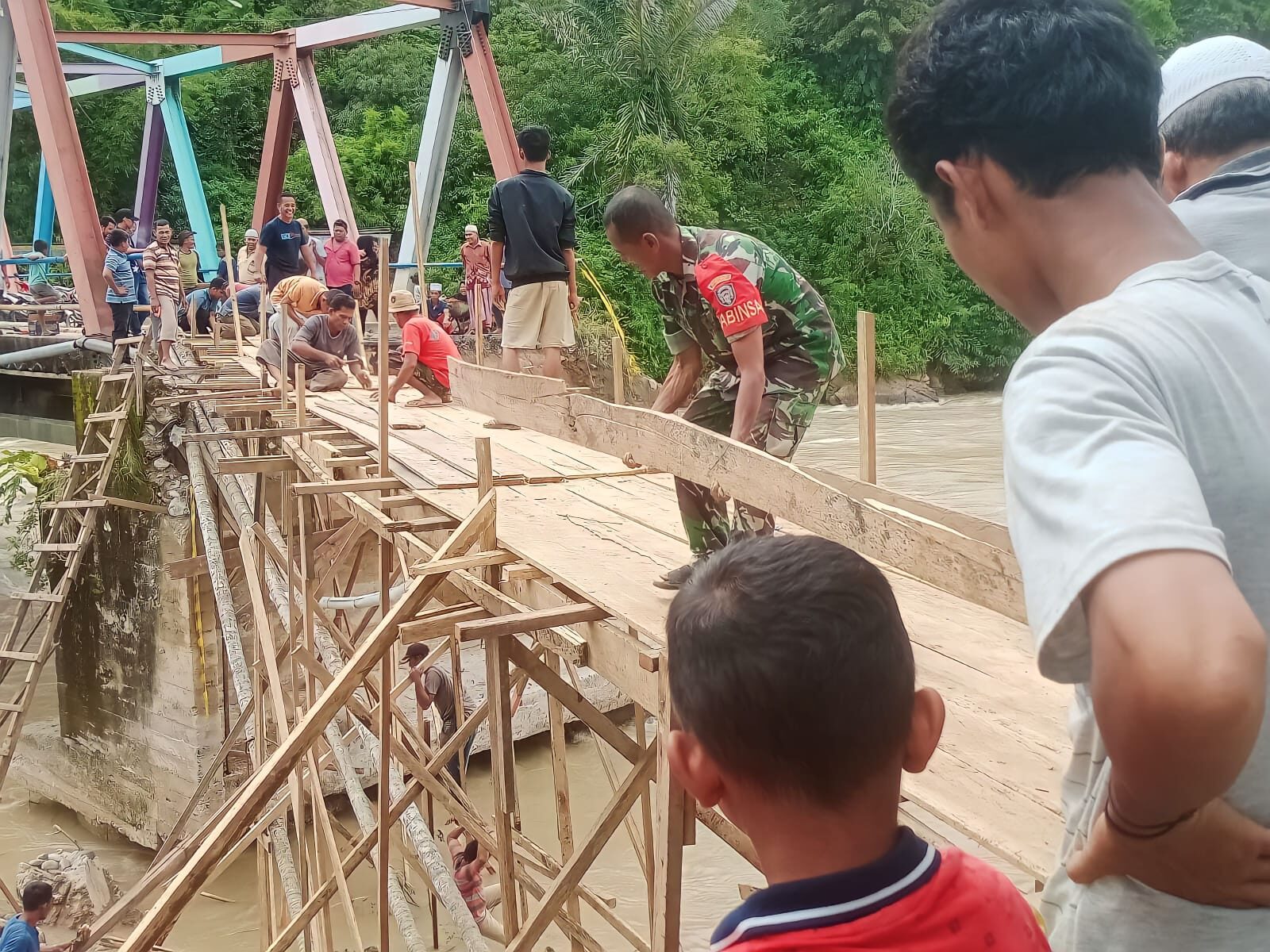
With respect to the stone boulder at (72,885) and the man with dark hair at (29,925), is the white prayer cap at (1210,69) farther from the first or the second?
the stone boulder at (72,885)

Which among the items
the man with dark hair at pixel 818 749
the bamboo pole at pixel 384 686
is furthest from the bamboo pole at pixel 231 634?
the man with dark hair at pixel 818 749

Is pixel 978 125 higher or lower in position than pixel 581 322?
higher

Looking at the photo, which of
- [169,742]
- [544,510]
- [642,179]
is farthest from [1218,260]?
[642,179]

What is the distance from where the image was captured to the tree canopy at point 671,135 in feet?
70.9

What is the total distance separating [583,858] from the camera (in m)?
2.93

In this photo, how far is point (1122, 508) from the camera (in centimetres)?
66

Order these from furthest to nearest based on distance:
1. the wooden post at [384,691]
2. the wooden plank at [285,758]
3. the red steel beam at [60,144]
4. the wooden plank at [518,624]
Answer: the red steel beam at [60,144]
the wooden post at [384,691]
the wooden plank at [285,758]
the wooden plank at [518,624]

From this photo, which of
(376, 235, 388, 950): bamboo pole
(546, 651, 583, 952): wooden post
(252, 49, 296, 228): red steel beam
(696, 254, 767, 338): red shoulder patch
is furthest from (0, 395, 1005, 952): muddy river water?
(252, 49, 296, 228): red steel beam

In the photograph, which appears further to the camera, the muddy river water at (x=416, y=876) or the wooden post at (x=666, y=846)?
the muddy river water at (x=416, y=876)

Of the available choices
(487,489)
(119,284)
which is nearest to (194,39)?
(119,284)

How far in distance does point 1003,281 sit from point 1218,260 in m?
0.17

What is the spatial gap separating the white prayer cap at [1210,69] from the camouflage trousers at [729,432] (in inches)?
58.9

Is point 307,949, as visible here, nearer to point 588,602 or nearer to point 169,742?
point 588,602

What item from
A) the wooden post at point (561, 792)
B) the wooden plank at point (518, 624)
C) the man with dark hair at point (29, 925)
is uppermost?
the wooden plank at point (518, 624)
